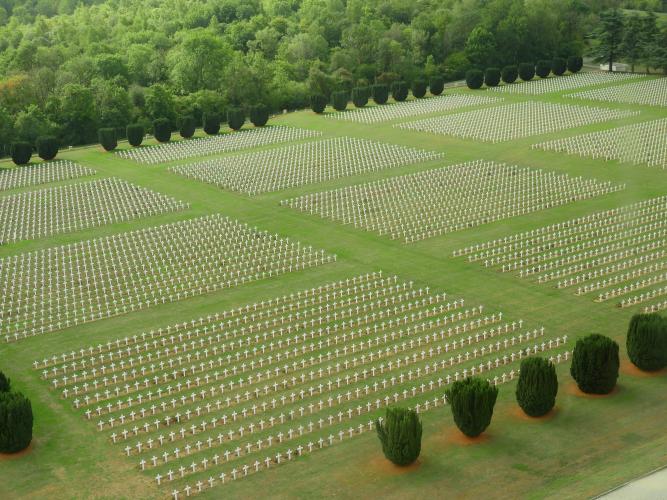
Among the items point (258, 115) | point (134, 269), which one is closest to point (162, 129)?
point (258, 115)

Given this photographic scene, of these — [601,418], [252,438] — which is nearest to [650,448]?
[601,418]

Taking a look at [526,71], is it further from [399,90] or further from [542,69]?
[399,90]

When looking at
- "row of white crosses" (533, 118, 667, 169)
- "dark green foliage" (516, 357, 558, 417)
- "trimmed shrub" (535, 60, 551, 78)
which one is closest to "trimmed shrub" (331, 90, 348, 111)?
Result: "trimmed shrub" (535, 60, 551, 78)

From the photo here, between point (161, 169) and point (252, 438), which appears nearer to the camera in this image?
point (252, 438)

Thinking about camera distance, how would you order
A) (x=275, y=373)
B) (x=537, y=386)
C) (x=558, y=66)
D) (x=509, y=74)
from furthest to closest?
1. (x=558, y=66)
2. (x=509, y=74)
3. (x=275, y=373)
4. (x=537, y=386)

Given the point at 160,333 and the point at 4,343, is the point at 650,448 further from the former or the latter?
the point at 4,343

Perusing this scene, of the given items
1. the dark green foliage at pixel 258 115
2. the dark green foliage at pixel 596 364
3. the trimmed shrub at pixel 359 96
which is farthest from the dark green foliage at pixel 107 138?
the dark green foliage at pixel 596 364

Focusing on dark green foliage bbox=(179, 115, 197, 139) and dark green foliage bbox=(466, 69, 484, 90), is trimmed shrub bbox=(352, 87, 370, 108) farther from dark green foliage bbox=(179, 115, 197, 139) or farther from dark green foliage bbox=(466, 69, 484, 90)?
dark green foliage bbox=(179, 115, 197, 139)

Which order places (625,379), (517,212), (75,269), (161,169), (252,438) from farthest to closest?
(161,169), (517,212), (75,269), (625,379), (252,438)
